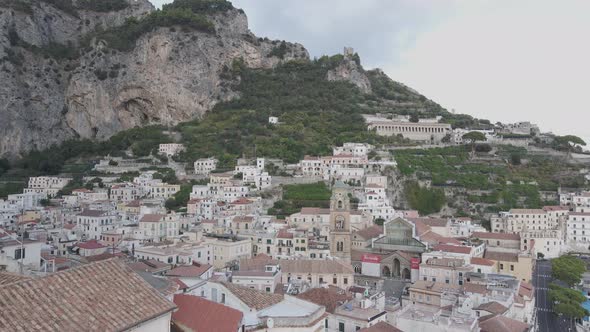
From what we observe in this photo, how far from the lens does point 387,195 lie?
2320 inches

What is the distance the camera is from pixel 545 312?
3231cm

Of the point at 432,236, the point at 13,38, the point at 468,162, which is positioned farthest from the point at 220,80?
the point at 432,236

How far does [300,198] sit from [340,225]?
48.1 feet

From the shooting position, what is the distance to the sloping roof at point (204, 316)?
9.16 meters

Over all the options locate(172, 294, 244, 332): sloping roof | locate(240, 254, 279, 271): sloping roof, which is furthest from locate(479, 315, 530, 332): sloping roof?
locate(240, 254, 279, 271): sloping roof

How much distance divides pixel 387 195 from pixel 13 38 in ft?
241

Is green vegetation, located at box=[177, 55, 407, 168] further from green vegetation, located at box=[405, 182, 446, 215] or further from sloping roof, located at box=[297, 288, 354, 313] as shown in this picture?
sloping roof, located at box=[297, 288, 354, 313]

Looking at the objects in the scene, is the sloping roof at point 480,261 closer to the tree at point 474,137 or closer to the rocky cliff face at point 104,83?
the tree at point 474,137

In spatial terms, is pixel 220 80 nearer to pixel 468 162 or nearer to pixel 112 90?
pixel 112 90

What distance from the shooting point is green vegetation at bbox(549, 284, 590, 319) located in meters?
30.5

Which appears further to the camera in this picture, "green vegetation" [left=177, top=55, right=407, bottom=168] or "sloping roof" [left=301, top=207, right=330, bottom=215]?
"green vegetation" [left=177, top=55, right=407, bottom=168]

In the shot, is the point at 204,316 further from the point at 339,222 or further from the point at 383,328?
the point at 339,222

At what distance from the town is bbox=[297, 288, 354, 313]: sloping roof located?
0.32 ft

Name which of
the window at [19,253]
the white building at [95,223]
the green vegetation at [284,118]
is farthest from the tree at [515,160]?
the window at [19,253]
